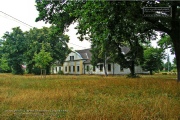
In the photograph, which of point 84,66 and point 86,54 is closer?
point 84,66

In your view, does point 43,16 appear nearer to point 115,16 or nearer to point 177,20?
point 115,16

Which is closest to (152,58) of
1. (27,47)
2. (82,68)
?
(82,68)

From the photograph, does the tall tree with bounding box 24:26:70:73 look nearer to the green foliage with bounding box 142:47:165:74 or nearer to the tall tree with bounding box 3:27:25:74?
the tall tree with bounding box 3:27:25:74

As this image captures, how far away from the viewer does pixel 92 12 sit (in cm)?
1059

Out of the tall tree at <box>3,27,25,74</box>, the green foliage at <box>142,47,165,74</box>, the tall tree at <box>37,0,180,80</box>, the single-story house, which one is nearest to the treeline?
the tall tree at <box>3,27,25,74</box>

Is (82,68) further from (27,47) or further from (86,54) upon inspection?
(27,47)

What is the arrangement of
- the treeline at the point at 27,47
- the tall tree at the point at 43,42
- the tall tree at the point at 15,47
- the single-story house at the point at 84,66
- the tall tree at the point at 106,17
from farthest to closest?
the tall tree at the point at 15,47 < the treeline at the point at 27,47 < the single-story house at the point at 84,66 < the tall tree at the point at 43,42 < the tall tree at the point at 106,17

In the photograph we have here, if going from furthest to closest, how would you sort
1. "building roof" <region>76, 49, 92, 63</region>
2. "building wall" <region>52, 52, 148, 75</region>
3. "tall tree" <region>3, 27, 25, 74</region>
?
"building roof" <region>76, 49, 92, 63</region> < "tall tree" <region>3, 27, 25, 74</region> < "building wall" <region>52, 52, 148, 75</region>

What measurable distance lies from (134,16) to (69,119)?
10598 mm

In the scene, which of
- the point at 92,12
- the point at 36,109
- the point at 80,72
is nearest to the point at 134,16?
the point at 92,12

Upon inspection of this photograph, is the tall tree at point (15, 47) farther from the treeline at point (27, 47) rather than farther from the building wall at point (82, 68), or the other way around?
the building wall at point (82, 68)

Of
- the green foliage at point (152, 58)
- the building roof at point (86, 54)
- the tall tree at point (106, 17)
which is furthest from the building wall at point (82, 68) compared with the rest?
the tall tree at point (106, 17)

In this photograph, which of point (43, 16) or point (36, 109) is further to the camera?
point (43, 16)

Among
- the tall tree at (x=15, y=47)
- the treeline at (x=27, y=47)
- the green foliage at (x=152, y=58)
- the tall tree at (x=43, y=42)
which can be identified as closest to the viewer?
the green foliage at (x=152, y=58)
